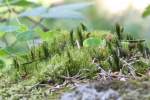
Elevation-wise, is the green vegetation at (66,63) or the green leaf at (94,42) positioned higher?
the green leaf at (94,42)

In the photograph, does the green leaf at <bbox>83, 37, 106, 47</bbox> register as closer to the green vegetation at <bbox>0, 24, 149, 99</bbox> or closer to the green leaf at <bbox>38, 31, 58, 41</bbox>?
the green vegetation at <bbox>0, 24, 149, 99</bbox>

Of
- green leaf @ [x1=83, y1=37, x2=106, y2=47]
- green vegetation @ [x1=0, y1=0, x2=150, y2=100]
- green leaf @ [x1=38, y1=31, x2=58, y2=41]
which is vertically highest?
green leaf @ [x1=38, y1=31, x2=58, y2=41]

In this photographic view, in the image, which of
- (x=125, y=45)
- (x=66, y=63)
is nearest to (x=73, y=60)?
(x=66, y=63)

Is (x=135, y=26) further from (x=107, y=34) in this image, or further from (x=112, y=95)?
(x=112, y=95)

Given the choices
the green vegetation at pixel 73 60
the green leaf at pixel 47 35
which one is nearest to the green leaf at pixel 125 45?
the green vegetation at pixel 73 60

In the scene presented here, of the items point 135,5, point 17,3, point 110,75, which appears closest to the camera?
point 110,75

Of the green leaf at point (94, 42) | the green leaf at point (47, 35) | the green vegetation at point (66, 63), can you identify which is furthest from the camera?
the green leaf at point (47, 35)

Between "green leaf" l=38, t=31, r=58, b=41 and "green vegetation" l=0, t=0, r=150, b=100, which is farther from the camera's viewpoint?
"green leaf" l=38, t=31, r=58, b=41

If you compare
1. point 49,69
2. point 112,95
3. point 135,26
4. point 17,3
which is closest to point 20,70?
point 49,69

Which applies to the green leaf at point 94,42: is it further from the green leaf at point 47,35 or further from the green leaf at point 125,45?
the green leaf at point 47,35

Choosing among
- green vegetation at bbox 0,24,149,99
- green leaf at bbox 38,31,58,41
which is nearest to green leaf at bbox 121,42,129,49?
green vegetation at bbox 0,24,149,99

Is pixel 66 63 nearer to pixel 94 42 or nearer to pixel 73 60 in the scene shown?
pixel 73 60
